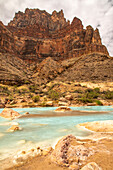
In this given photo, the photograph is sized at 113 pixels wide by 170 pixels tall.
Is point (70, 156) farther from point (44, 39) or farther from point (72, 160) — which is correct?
point (44, 39)

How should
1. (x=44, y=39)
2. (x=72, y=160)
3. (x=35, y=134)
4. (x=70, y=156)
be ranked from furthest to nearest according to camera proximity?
1. (x=44, y=39)
2. (x=35, y=134)
3. (x=70, y=156)
4. (x=72, y=160)

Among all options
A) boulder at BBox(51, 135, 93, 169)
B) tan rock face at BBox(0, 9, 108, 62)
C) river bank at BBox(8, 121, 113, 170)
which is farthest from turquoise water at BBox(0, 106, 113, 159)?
tan rock face at BBox(0, 9, 108, 62)

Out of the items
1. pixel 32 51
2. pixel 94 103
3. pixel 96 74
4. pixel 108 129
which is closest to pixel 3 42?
pixel 32 51

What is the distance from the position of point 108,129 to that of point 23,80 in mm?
47651

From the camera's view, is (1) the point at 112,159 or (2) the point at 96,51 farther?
(2) the point at 96,51

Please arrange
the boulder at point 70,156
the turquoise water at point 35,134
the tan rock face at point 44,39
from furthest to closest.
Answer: the tan rock face at point 44,39, the turquoise water at point 35,134, the boulder at point 70,156

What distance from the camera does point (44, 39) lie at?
98.8 metres

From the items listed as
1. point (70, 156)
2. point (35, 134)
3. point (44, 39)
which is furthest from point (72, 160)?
point (44, 39)

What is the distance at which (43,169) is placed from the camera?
7.41 feet

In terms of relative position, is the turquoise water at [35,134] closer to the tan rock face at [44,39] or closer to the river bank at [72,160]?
the river bank at [72,160]

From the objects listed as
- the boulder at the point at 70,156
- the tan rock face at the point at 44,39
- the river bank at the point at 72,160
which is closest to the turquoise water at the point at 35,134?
the river bank at the point at 72,160

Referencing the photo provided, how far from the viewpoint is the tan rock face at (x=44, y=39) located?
73500 mm

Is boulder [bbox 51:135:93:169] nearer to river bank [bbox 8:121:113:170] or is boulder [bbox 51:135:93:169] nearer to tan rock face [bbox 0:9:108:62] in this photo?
river bank [bbox 8:121:113:170]

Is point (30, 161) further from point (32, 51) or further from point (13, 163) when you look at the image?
point (32, 51)
